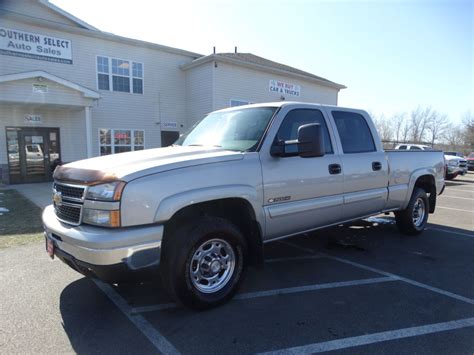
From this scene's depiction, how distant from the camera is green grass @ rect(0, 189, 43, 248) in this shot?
569cm

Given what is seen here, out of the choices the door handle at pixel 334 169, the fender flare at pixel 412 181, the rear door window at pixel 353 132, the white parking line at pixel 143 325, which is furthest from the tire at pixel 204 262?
the fender flare at pixel 412 181

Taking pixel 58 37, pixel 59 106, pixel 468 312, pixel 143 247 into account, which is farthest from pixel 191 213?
pixel 58 37

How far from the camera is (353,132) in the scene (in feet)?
15.8

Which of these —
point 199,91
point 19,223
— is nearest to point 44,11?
point 199,91

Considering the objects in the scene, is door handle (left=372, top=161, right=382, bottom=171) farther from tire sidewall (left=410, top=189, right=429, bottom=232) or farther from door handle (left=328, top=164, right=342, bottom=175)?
tire sidewall (left=410, top=189, right=429, bottom=232)

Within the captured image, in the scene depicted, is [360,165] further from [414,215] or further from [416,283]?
[414,215]

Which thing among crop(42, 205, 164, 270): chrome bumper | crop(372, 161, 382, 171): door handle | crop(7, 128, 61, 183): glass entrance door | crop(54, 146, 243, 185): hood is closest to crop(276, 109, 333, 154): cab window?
crop(54, 146, 243, 185): hood

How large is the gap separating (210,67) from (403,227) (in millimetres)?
13208

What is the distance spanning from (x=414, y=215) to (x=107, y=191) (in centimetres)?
563

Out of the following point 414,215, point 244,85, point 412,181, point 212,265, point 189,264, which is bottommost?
point 414,215

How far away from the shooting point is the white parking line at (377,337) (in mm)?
2629

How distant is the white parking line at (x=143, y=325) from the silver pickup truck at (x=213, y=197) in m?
0.36

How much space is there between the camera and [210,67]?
1655 centimetres

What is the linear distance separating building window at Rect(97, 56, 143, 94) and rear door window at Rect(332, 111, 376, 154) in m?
13.5
